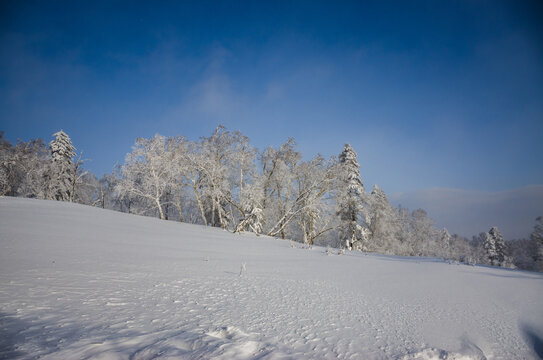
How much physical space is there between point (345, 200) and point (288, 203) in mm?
4584

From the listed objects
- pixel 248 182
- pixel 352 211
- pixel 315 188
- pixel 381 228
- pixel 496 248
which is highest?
pixel 248 182

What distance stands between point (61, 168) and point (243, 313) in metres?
32.5

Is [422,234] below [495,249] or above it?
above

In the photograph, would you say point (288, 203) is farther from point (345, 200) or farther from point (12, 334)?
point (12, 334)

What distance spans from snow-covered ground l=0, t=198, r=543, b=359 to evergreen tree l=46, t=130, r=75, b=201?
2744cm

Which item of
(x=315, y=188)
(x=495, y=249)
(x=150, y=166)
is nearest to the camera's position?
(x=315, y=188)

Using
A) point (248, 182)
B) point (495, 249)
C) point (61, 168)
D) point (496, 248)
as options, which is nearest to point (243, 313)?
point (248, 182)

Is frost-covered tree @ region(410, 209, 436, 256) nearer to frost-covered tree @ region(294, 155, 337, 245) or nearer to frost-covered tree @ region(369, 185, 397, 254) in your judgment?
frost-covered tree @ region(369, 185, 397, 254)

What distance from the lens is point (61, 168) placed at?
2506 cm

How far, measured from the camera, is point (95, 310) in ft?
7.39

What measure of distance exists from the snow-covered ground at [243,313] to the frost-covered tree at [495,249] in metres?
45.6

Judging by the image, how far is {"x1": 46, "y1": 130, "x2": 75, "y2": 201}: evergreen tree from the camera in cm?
2442

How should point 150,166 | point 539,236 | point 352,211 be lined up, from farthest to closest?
point 539,236, point 352,211, point 150,166

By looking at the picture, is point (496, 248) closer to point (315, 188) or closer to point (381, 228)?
point (381, 228)
